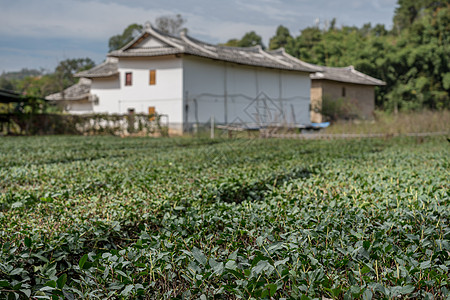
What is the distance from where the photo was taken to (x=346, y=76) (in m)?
31.9

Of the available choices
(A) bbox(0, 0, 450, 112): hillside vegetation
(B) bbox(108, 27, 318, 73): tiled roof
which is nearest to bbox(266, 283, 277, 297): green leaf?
(B) bbox(108, 27, 318, 73): tiled roof

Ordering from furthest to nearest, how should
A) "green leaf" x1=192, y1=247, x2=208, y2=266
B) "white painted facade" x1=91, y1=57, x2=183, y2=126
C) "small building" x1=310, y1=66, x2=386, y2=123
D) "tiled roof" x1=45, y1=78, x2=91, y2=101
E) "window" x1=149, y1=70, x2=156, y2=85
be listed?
"small building" x1=310, y1=66, x2=386, y2=123
"tiled roof" x1=45, y1=78, x2=91, y2=101
"window" x1=149, y1=70, x2=156, y2=85
"white painted facade" x1=91, y1=57, x2=183, y2=126
"green leaf" x1=192, y1=247, x2=208, y2=266

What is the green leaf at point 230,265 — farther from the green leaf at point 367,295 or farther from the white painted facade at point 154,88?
the white painted facade at point 154,88

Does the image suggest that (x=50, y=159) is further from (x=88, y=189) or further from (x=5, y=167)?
(x=88, y=189)

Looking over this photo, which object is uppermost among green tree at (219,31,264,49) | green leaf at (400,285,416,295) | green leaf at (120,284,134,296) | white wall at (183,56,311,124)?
green tree at (219,31,264,49)

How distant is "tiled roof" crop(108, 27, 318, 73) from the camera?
70.6 ft

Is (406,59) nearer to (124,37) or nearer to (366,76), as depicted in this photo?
(366,76)

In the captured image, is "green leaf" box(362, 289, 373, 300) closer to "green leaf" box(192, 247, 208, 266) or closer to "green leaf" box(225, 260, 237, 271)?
"green leaf" box(225, 260, 237, 271)

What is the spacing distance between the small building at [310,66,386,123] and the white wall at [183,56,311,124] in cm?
185

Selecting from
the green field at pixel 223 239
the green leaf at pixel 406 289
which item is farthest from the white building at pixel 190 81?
the green leaf at pixel 406 289

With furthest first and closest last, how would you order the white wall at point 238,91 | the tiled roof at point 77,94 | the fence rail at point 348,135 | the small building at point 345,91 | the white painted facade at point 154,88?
the small building at point 345,91 → the tiled roof at point 77,94 → the white wall at point 238,91 → the white painted facade at point 154,88 → the fence rail at point 348,135

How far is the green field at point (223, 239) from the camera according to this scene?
1836 mm

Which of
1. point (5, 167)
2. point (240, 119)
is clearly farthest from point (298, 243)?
point (240, 119)

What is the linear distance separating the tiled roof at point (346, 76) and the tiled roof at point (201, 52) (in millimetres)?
2247
